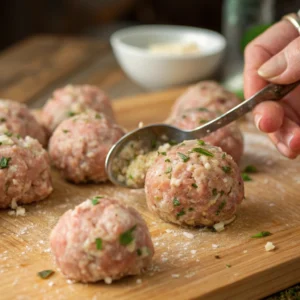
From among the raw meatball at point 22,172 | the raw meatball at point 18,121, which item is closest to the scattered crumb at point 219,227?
the raw meatball at point 22,172

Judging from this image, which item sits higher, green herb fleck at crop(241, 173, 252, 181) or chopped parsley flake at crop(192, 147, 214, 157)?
chopped parsley flake at crop(192, 147, 214, 157)

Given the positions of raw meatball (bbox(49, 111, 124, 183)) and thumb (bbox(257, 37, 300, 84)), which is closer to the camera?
thumb (bbox(257, 37, 300, 84))

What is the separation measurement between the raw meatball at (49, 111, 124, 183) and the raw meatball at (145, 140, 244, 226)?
1.72ft

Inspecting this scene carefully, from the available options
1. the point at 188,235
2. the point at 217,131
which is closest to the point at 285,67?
the point at 217,131

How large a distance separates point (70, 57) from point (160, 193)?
12.8 feet

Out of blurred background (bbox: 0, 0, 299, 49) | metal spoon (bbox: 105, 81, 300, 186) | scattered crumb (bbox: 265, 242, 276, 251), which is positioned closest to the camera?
scattered crumb (bbox: 265, 242, 276, 251)

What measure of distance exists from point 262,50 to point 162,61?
179 centimetres

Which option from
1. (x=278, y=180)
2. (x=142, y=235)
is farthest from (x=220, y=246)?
(x=278, y=180)

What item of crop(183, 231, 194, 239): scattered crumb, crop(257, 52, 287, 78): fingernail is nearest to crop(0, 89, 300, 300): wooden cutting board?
crop(183, 231, 194, 239): scattered crumb

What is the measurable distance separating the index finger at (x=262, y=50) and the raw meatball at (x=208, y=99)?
403 millimetres

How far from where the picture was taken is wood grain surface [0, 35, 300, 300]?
2436 mm

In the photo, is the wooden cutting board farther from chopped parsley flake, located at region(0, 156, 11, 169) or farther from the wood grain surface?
chopped parsley flake, located at region(0, 156, 11, 169)

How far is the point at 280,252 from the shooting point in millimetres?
2729

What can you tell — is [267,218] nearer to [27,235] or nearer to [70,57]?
[27,235]
